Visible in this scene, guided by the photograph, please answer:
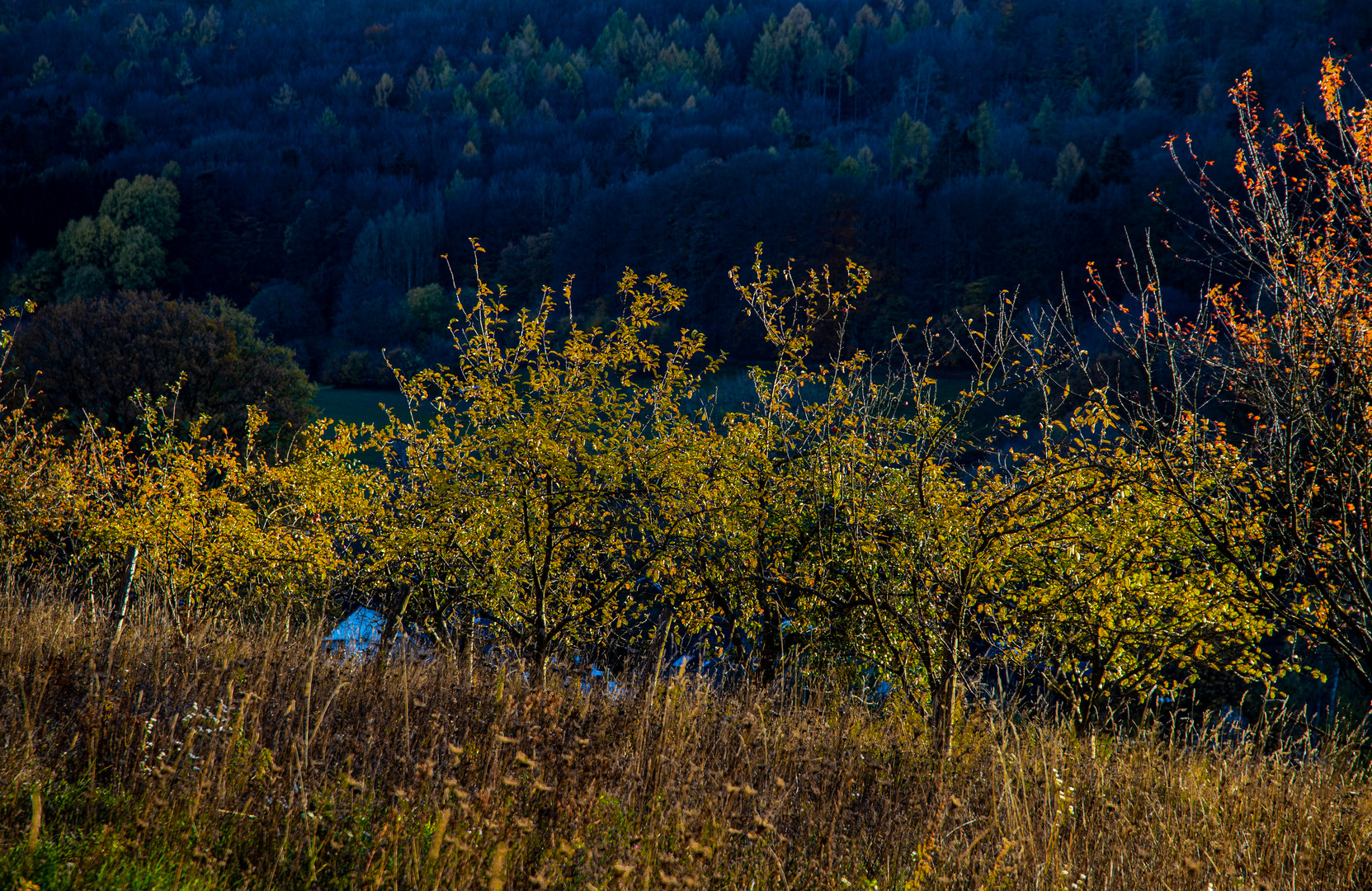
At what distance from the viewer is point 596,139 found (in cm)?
8725

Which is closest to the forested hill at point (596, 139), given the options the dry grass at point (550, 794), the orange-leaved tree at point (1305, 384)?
the orange-leaved tree at point (1305, 384)

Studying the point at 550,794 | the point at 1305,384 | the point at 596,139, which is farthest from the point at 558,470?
the point at 596,139

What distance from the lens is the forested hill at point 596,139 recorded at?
49.3 meters

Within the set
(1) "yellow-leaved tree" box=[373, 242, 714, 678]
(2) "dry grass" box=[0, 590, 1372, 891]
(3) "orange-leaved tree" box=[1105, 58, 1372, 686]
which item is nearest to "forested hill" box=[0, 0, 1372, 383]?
(1) "yellow-leaved tree" box=[373, 242, 714, 678]

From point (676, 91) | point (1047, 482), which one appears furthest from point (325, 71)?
point (1047, 482)

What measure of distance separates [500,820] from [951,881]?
131 cm

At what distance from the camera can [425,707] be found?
355cm

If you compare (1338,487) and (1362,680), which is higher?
(1338,487)

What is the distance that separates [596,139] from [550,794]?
90707 mm

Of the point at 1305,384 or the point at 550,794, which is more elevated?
the point at 1305,384

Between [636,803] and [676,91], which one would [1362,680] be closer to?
[636,803]

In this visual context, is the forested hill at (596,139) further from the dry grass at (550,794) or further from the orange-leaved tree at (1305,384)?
the dry grass at (550,794)

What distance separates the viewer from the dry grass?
7.80 ft

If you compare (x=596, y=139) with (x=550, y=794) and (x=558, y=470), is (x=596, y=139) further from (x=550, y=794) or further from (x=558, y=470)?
(x=550, y=794)
